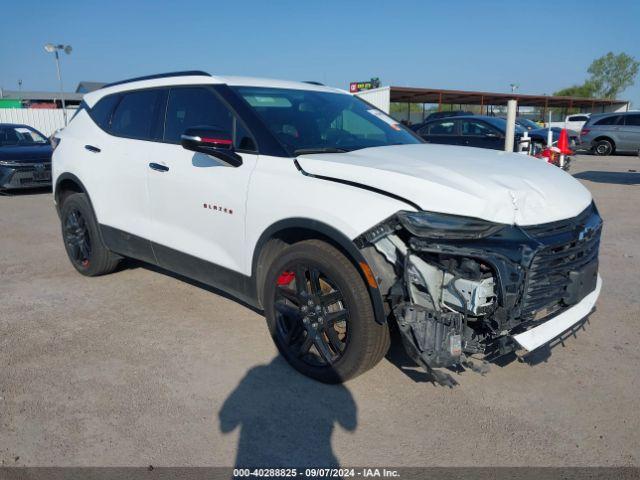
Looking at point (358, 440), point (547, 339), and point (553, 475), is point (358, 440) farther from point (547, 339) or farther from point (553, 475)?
point (547, 339)

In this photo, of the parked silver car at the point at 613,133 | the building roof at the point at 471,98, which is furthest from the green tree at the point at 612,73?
the parked silver car at the point at 613,133

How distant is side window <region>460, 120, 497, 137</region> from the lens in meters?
13.8

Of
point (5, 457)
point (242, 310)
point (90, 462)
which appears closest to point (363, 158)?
point (242, 310)

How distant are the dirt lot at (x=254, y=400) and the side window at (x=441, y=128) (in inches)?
→ 414

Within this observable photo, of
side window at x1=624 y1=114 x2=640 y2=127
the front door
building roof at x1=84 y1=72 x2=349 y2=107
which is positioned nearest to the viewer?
the front door

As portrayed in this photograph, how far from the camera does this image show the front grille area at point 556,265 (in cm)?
273

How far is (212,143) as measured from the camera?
11.2ft

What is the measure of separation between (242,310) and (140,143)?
1.63 m

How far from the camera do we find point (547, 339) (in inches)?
111

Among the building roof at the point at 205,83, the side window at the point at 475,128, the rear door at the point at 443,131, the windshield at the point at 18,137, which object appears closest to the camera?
the building roof at the point at 205,83

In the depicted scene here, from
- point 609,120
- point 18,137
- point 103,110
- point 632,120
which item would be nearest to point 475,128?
point 632,120

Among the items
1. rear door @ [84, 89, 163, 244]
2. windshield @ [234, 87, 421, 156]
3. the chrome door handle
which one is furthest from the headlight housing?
rear door @ [84, 89, 163, 244]

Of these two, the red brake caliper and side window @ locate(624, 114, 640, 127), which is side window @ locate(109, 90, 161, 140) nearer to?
the red brake caliper

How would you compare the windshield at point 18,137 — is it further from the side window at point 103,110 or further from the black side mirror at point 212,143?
the black side mirror at point 212,143
